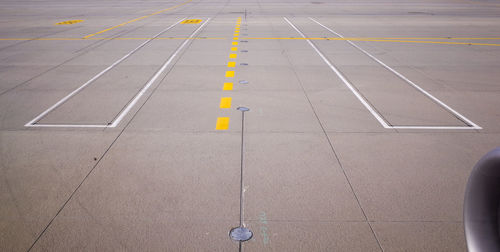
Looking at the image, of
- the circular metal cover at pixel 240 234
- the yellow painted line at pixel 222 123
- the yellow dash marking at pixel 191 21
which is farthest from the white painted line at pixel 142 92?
the yellow dash marking at pixel 191 21

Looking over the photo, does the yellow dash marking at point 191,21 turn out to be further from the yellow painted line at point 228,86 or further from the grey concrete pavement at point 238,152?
the yellow painted line at point 228,86

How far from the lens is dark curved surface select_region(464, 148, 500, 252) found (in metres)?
2.04

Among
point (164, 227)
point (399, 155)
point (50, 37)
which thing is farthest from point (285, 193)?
point (50, 37)

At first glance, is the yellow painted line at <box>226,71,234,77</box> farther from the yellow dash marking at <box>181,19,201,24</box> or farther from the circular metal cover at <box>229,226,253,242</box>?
the yellow dash marking at <box>181,19,201,24</box>

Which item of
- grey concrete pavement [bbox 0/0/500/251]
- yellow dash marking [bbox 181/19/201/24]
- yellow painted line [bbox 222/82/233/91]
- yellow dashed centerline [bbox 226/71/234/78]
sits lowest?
grey concrete pavement [bbox 0/0/500/251]

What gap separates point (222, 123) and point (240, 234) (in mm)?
2770

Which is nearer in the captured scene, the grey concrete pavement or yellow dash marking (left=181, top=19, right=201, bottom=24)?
the grey concrete pavement

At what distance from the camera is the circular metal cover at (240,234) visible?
3.22 meters

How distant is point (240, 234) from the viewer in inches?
129

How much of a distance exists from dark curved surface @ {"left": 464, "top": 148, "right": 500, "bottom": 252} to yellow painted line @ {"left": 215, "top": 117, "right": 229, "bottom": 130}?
3939 mm

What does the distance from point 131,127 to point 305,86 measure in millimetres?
4054

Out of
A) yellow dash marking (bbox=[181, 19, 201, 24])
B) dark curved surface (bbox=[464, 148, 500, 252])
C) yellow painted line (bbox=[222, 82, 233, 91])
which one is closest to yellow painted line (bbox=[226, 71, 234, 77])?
yellow painted line (bbox=[222, 82, 233, 91])

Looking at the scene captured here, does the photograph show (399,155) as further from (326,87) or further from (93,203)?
(93,203)

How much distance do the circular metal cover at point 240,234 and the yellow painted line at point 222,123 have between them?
97.9 inches
